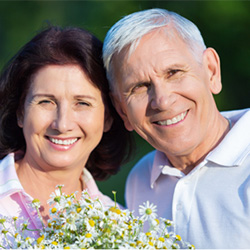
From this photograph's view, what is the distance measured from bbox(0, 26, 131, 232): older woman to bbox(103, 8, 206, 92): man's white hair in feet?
0.71

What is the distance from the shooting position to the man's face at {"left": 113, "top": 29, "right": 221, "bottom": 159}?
122 inches

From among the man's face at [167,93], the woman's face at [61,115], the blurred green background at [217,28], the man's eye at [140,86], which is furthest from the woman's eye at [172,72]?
the blurred green background at [217,28]

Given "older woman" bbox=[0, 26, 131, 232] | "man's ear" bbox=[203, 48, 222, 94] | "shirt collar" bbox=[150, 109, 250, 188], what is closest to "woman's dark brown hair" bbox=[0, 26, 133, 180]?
"older woman" bbox=[0, 26, 131, 232]

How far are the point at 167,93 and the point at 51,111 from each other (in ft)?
2.79

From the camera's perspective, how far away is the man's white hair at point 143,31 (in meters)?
3.16

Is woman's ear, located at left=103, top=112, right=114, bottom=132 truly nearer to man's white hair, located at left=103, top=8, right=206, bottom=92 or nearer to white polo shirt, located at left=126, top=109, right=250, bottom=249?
man's white hair, located at left=103, top=8, right=206, bottom=92

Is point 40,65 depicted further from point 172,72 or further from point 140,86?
point 172,72

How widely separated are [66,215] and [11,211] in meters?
0.95

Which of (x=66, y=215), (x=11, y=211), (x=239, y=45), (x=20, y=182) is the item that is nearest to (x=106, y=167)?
(x=20, y=182)

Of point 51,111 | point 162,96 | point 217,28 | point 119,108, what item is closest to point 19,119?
point 51,111

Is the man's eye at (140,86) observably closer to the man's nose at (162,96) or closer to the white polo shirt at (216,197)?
the man's nose at (162,96)

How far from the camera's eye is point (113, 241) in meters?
2.17

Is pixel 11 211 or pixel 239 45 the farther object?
pixel 239 45

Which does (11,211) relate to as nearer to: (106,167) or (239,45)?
(106,167)
